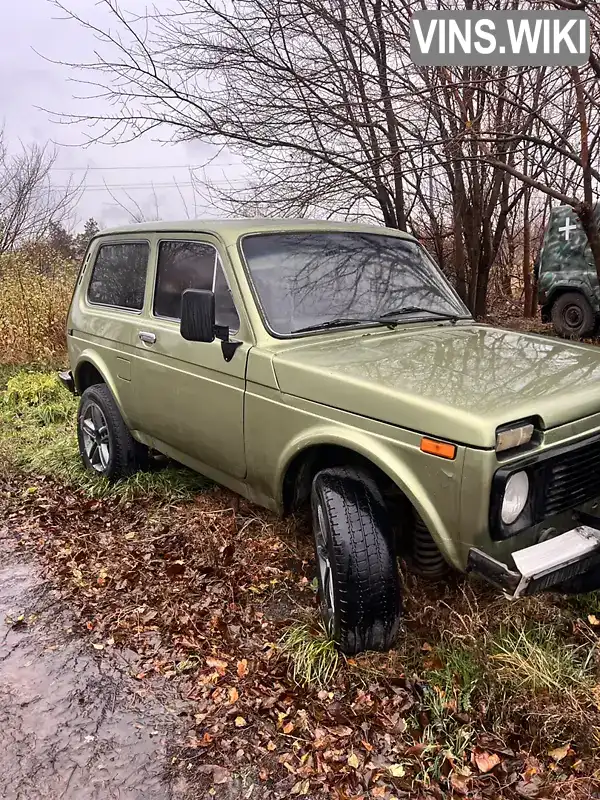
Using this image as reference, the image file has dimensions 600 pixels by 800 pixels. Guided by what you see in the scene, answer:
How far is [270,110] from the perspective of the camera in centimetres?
710

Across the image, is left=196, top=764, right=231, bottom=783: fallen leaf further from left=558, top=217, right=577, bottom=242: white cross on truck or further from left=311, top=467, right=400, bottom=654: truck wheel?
left=558, top=217, right=577, bottom=242: white cross on truck

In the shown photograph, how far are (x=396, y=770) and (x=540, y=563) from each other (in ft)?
3.04

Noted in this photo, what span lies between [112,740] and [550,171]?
22.3ft

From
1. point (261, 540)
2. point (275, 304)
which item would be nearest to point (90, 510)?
point (261, 540)

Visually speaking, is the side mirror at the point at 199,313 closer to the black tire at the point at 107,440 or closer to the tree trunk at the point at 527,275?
the black tire at the point at 107,440

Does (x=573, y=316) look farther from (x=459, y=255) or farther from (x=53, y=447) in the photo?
(x=53, y=447)

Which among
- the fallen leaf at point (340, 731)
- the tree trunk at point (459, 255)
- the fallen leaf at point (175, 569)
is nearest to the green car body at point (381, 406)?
the fallen leaf at point (175, 569)

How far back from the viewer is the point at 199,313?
10.3ft

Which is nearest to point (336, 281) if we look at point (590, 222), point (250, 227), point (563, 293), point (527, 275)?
point (250, 227)

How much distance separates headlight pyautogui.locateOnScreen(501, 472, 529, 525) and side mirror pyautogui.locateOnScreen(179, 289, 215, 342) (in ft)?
5.26

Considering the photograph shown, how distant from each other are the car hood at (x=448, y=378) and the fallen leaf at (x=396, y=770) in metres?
1.23

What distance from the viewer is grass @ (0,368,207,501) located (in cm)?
477

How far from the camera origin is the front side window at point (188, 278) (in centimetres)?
354

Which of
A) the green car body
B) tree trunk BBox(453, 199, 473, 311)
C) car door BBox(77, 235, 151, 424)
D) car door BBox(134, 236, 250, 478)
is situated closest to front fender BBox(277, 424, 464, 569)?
the green car body
